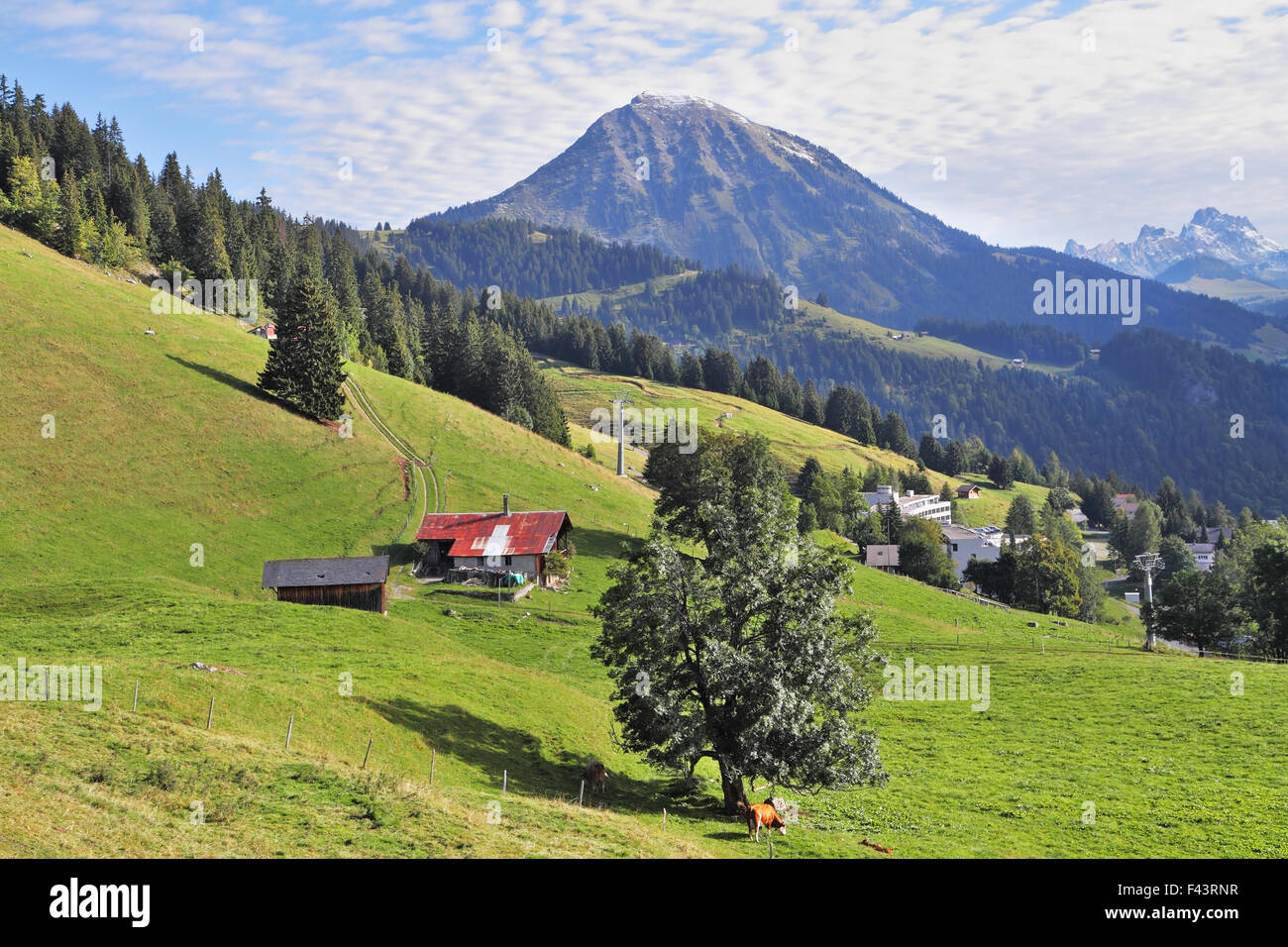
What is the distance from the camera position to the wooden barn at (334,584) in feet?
204

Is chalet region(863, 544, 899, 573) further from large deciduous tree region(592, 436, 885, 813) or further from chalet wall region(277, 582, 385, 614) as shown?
large deciduous tree region(592, 436, 885, 813)

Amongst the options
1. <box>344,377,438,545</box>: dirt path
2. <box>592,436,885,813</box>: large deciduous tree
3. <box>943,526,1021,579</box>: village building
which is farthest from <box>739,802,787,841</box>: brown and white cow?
<box>943,526,1021,579</box>: village building

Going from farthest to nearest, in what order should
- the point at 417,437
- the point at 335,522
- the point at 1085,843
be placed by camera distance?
the point at 417,437 → the point at 335,522 → the point at 1085,843

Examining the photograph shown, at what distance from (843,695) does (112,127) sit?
8493 inches

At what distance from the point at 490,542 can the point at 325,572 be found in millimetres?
18734

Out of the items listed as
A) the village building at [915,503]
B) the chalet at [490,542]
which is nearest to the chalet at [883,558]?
the village building at [915,503]

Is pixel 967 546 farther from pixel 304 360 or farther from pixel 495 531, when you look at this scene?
pixel 304 360

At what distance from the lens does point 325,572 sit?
6294 centimetres

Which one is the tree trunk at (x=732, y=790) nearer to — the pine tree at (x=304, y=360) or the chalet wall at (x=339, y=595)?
the chalet wall at (x=339, y=595)

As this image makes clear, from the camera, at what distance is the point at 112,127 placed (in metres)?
189

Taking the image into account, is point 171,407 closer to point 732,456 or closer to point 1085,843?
point 732,456

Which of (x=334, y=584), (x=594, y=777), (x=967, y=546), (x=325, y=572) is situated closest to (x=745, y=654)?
(x=594, y=777)

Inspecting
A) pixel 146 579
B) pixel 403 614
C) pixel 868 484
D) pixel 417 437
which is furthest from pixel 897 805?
pixel 868 484

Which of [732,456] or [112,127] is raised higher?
[112,127]
